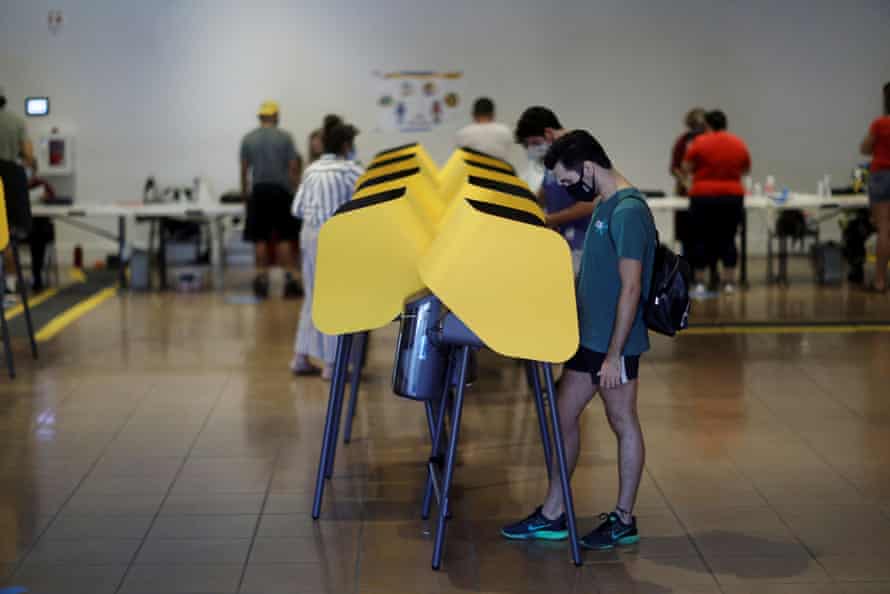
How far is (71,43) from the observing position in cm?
1363

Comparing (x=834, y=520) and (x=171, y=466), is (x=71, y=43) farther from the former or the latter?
(x=834, y=520)

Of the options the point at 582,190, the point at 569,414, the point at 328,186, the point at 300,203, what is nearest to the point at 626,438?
the point at 569,414

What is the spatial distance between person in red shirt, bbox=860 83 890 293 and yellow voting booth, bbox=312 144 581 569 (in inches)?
230

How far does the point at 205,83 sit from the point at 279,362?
6.42 meters

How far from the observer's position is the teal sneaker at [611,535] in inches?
178

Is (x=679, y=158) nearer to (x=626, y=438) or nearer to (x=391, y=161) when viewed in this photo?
(x=391, y=161)

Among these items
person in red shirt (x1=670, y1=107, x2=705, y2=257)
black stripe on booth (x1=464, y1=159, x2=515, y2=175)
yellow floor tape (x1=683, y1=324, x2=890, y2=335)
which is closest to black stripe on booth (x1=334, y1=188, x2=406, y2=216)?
black stripe on booth (x1=464, y1=159, x2=515, y2=175)

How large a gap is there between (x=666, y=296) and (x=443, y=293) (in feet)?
2.56

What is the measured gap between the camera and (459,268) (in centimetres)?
406

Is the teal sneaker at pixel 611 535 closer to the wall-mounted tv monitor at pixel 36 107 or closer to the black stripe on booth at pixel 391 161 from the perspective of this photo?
the black stripe on booth at pixel 391 161

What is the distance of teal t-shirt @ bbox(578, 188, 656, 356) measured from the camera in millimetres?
4301

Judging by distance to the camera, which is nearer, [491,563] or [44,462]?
[491,563]

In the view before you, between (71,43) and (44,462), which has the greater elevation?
(71,43)

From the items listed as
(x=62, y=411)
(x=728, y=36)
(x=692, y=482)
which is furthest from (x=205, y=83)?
(x=692, y=482)
